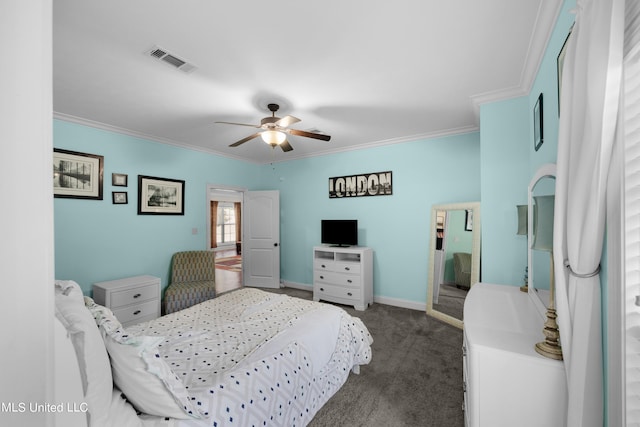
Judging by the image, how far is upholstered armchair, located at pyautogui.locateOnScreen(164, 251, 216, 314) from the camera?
11.9ft

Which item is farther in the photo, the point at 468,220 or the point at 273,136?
the point at 468,220

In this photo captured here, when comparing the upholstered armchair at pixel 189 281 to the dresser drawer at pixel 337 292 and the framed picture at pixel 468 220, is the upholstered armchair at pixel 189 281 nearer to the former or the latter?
the dresser drawer at pixel 337 292

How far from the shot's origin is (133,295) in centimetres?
322

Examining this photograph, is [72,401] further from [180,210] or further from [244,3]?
[180,210]

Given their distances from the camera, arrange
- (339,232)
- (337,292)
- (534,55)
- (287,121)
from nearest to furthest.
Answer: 1. (534,55)
2. (287,121)
3. (337,292)
4. (339,232)

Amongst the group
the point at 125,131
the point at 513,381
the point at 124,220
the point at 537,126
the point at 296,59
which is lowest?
the point at 513,381

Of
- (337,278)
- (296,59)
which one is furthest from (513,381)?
(337,278)

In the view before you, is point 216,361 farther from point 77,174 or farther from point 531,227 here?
point 77,174

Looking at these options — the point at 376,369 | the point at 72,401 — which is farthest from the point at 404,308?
the point at 72,401

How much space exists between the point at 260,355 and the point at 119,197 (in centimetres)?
312

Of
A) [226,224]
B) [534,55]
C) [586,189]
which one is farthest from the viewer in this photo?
[226,224]

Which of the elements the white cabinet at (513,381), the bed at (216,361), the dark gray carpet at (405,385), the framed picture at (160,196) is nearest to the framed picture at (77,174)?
the framed picture at (160,196)

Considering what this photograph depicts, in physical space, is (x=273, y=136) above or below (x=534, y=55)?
below

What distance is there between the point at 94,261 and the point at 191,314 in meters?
1.92
